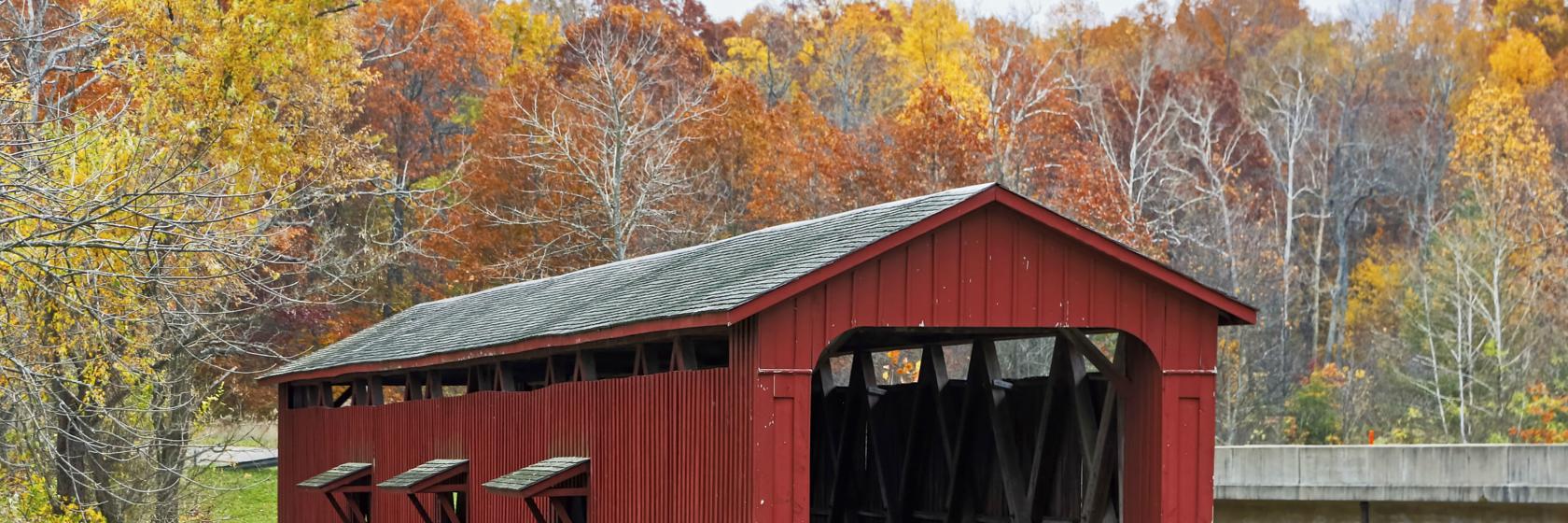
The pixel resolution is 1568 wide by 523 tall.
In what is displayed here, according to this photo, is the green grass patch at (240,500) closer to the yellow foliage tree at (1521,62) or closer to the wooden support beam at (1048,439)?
the wooden support beam at (1048,439)

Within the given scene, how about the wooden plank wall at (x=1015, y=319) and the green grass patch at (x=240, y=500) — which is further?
the green grass patch at (x=240, y=500)

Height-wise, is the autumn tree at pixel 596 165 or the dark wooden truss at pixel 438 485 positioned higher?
the autumn tree at pixel 596 165

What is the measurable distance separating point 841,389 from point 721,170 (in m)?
20.3

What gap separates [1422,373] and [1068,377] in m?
27.7

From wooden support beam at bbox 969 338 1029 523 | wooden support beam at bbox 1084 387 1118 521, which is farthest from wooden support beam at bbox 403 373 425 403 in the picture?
wooden support beam at bbox 1084 387 1118 521

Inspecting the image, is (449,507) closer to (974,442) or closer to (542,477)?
(542,477)

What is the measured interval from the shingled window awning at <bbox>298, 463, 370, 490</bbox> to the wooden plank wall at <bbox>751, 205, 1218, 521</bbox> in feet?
32.5

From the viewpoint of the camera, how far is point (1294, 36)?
59.4 meters

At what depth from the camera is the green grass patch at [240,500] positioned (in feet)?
91.0

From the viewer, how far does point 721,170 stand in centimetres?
3919

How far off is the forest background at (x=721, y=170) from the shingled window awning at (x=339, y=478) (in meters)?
1.38

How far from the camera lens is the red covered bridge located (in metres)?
13.1

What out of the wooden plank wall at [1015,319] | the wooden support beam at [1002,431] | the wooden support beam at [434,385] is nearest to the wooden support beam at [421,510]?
the wooden support beam at [434,385]

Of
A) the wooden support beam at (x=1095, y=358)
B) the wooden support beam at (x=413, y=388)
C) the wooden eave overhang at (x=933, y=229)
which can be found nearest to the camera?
the wooden eave overhang at (x=933, y=229)
